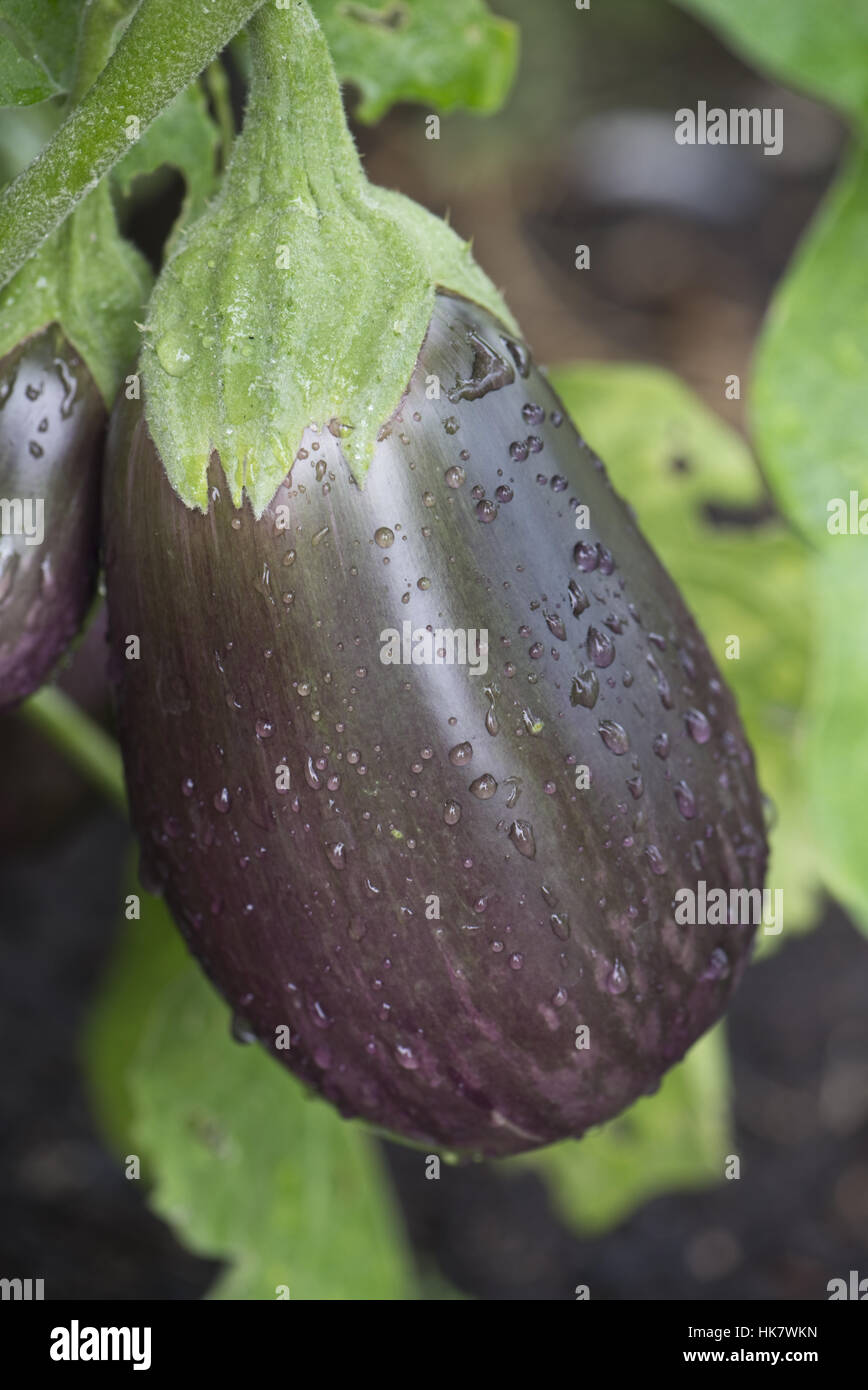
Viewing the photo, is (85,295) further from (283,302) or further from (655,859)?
(655,859)

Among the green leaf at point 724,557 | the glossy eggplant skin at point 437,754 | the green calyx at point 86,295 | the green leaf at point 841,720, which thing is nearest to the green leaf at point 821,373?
the green leaf at point 841,720

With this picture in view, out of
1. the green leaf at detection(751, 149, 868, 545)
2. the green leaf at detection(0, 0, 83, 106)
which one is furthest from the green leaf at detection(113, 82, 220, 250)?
the green leaf at detection(751, 149, 868, 545)

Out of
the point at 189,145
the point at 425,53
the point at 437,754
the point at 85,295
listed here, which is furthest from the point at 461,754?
the point at 425,53

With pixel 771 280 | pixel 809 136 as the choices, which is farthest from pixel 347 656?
pixel 809 136

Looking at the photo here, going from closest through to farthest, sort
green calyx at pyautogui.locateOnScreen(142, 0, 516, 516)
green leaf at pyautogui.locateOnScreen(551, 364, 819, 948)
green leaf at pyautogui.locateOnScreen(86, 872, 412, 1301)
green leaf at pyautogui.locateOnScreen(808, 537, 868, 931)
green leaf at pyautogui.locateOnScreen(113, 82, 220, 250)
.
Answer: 1. green calyx at pyautogui.locateOnScreen(142, 0, 516, 516)
2. green leaf at pyautogui.locateOnScreen(113, 82, 220, 250)
3. green leaf at pyautogui.locateOnScreen(808, 537, 868, 931)
4. green leaf at pyautogui.locateOnScreen(86, 872, 412, 1301)
5. green leaf at pyautogui.locateOnScreen(551, 364, 819, 948)

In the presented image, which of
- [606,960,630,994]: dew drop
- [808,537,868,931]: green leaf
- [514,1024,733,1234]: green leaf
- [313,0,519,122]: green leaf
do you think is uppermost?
[313,0,519,122]: green leaf

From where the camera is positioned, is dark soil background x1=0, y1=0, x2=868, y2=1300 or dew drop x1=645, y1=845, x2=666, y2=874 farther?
dark soil background x1=0, y1=0, x2=868, y2=1300

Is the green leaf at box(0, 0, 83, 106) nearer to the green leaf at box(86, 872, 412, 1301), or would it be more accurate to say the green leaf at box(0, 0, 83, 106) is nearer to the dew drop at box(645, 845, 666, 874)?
the dew drop at box(645, 845, 666, 874)
